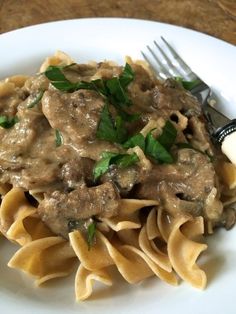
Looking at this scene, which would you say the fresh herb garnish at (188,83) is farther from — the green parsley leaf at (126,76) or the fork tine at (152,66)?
the green parsley leaf at (126,76)

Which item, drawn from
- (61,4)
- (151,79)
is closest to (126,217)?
(151,79)

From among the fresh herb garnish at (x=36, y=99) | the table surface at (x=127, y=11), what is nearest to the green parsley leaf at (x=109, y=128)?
the fresh herb garnish at (x=36, y=99)

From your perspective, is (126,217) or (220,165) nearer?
(126,217)

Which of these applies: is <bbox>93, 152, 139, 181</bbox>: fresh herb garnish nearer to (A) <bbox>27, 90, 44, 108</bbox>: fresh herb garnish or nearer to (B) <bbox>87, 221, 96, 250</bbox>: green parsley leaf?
(B) <bbox>87, 221, 96, 250</bbox>: green parsley leaf

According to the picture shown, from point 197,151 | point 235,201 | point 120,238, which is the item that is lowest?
point 120,238

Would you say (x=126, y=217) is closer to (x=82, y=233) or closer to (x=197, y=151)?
(x=82, y=233)

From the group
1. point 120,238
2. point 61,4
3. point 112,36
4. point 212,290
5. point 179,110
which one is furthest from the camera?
point 61,4

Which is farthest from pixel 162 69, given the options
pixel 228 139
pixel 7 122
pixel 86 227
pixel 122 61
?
pixel 86 227

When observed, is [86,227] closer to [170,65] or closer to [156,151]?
[156,151]
